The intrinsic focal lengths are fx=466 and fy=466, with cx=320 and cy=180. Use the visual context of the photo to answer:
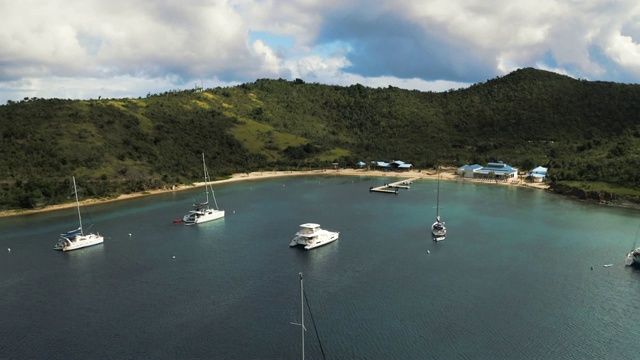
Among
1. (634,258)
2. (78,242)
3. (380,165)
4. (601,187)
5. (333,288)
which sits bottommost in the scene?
(333,288)

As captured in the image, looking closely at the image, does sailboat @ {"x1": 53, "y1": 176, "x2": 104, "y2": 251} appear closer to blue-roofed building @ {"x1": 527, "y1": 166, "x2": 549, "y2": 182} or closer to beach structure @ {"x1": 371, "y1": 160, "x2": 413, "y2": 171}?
beach structure @ {"x1": 371, "y1": 160, "x2": 413, "y2": 171}

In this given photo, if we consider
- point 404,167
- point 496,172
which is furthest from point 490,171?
point 404,167

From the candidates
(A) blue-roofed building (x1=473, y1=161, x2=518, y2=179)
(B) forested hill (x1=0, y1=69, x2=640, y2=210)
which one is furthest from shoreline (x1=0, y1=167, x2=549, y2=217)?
(A) blue-roofed building (x1=473, y1=161, x2=518, y2=179)

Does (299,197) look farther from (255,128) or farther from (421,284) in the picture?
(255,128)

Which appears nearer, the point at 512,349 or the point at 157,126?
the point at 512,349

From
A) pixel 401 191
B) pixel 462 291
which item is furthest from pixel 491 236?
pixel 401 191

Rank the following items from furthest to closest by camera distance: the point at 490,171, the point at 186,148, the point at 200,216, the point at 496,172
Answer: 1. the point at 186,148
2. the point at 490,171
3. the point at 496,172
4. the point at 200,216

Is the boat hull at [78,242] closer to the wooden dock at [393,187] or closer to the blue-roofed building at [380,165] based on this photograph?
the wooden dock at [393,187]

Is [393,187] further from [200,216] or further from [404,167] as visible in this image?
[200,216]
